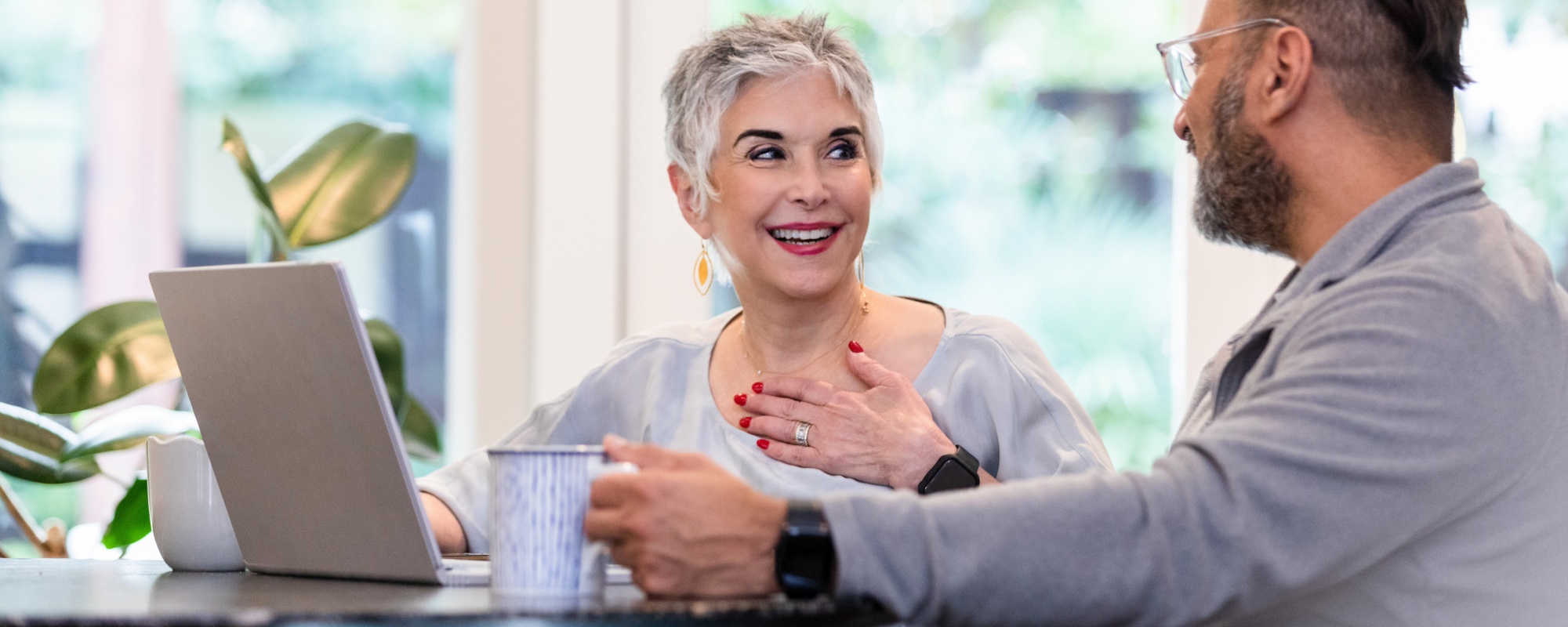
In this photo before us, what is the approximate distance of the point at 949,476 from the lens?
4.61ft

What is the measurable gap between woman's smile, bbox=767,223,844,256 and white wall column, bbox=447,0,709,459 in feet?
2.63

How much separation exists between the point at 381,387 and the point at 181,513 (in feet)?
1.35

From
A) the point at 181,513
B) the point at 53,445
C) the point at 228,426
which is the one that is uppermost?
the point at 228,426

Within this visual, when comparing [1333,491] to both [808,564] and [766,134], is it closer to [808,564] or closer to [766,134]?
[808,564]

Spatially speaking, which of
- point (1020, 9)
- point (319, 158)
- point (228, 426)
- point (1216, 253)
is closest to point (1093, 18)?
point (1020, 9)

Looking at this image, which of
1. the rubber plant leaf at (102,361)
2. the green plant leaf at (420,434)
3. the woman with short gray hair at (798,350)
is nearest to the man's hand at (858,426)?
the woman with short gray hair at (798,350)

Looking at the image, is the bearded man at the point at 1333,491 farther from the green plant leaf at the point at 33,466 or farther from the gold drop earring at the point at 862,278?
the green plant leaf at the point at 33,466

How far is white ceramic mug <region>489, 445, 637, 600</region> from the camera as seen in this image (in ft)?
2.71

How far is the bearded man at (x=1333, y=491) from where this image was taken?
82 cm

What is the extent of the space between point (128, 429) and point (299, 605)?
42.6 inches

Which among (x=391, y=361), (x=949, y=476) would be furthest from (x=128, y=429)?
(x=949, y=476)

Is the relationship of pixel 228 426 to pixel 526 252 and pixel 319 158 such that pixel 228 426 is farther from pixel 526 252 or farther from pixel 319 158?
pixel 526 252

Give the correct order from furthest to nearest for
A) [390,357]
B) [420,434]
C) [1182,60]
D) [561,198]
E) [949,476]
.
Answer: [561,198] → [420,434] → [390,357] → [949,476] → [1182,60]

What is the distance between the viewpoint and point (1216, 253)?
2385 mm
